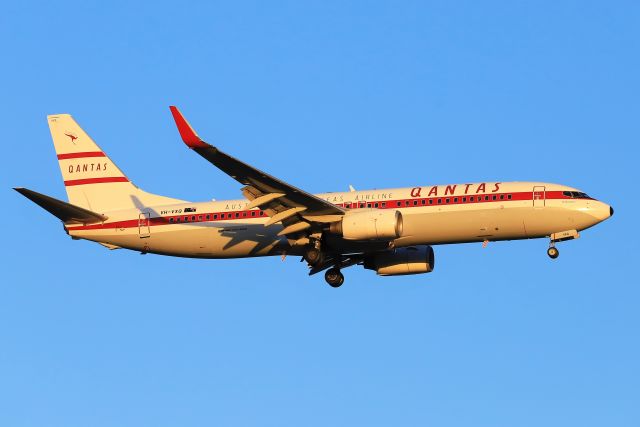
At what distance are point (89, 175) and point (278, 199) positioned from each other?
13.3 metres

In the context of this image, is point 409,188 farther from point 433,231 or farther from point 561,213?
point 561,213

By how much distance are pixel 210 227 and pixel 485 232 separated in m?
13.3

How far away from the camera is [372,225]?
53375 millimetres

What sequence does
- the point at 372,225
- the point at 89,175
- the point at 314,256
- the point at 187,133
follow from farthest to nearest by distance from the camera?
1. the point at 89,175
2. the point at 314,256
3. the point at 372,225
4. the point at 187,133

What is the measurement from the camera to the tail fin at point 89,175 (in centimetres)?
Answer: 6153

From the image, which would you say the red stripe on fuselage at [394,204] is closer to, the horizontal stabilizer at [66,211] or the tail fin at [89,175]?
the horizontal stabilizer at [66,211]

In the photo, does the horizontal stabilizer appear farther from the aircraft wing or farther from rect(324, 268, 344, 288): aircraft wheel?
rect(324, 268, 344, 288): aircraft wheel

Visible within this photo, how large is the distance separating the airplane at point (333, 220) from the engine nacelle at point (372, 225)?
44 millimetres

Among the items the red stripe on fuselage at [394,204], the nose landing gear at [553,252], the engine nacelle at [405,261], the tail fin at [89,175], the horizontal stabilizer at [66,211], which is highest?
the tail fin at [89,175]

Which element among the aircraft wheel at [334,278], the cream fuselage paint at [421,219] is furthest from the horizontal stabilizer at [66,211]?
the aircraft wheel at [334,278]

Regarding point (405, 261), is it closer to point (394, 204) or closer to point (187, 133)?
point (394, 204)

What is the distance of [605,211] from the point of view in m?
54.5

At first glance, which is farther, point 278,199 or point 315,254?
point 315,254

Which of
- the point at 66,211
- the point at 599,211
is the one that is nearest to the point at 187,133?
the point at 66,211
